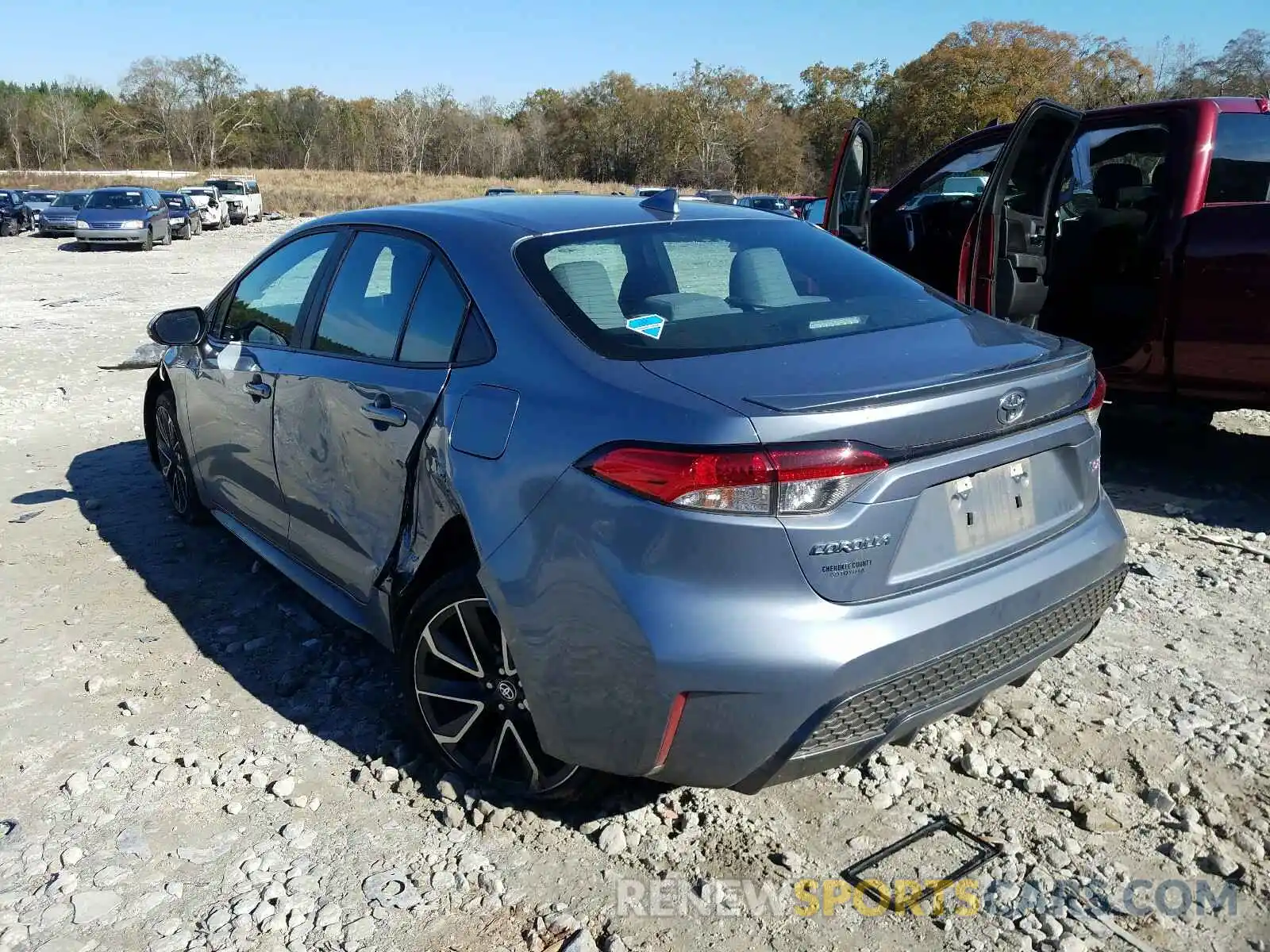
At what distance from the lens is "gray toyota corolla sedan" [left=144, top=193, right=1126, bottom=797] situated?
223 centimetres

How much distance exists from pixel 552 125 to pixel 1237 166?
8872cm

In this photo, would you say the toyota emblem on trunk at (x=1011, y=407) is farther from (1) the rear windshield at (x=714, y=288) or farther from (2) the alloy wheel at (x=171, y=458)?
(2) the alloy wheel at (x=171, y=458)

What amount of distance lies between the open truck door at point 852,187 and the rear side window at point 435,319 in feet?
12.1

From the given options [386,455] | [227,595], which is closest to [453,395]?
[386,455]

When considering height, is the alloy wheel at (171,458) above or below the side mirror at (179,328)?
below

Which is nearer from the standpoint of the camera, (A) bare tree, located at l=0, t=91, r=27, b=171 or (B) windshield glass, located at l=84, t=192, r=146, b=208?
(B) windshield glass, located at l=84, t=192, r=146, b=208

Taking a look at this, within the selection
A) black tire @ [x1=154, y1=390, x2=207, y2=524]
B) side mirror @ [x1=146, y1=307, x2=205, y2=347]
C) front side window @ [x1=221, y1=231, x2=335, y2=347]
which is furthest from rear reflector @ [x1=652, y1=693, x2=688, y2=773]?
black tire @ [x1=154, y1=390, x2=207, y2=524]

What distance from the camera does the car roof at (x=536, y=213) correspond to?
3197 millimetres

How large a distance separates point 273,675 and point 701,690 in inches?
82.1

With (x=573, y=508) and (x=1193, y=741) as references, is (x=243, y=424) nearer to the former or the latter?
(x=573, y=508)

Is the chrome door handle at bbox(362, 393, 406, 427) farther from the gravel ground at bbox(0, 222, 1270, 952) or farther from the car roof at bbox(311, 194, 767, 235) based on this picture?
the gravel ground at bbox(0, 222, 1270, 952)

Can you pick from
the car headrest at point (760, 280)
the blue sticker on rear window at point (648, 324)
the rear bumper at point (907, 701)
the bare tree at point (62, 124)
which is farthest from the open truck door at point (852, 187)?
the bare tree at point (62, 124)

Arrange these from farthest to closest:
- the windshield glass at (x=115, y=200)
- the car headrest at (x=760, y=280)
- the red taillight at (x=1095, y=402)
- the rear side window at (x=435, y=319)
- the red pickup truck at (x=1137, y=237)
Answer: the windshield glass at (x=115, y=200) → the red pickup truck at (x=1137, y=237) → the car headrest at (x=760, y=280) → the rear side window at (x=435, y=319) → the red taillight at (x=1095, y=402)

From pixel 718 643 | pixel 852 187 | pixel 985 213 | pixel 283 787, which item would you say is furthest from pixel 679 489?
pixel 852 187
